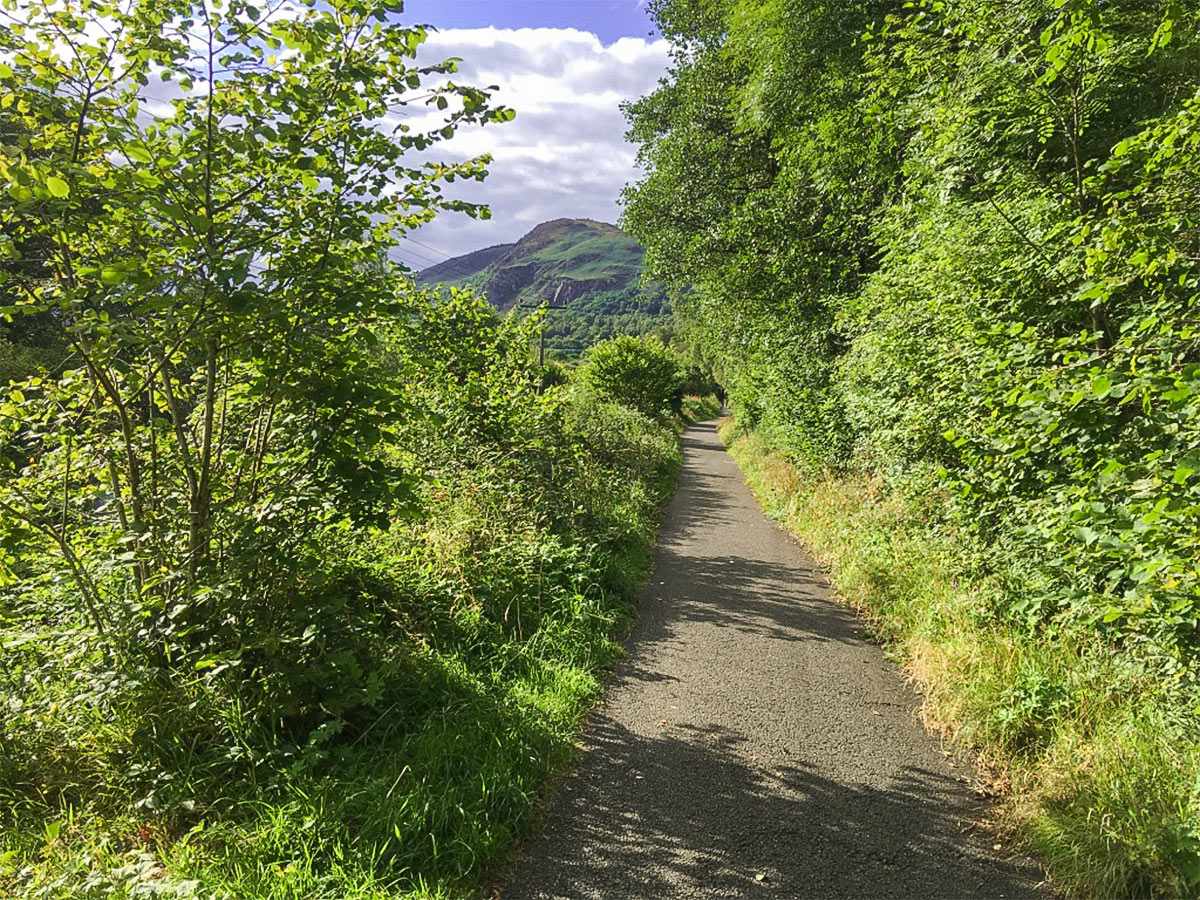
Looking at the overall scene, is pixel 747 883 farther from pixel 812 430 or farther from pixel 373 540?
pixel 812 430

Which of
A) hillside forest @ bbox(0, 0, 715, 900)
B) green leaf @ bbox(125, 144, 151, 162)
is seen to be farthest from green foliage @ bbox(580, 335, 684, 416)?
green leaf @ bbox(125, 144, 151, 162)

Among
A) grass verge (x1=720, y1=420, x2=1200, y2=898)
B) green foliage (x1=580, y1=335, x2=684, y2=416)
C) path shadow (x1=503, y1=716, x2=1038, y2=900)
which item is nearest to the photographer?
grass verge (x1=720, y1=420, x2=1200, y2=898)

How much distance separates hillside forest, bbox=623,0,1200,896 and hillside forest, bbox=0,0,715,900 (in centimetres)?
293

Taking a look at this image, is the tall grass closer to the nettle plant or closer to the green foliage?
the nettle plant

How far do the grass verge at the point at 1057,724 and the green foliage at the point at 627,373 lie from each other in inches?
736

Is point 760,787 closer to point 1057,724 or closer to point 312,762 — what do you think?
point 1057,724

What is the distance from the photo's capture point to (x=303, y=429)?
132 inches

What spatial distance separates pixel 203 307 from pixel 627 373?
22149mm

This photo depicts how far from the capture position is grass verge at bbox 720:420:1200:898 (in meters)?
2.57

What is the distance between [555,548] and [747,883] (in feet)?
12.4

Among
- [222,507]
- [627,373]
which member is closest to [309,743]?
[222,507]

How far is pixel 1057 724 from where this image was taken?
11.1 ft

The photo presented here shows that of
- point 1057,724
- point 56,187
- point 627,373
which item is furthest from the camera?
point 627,373

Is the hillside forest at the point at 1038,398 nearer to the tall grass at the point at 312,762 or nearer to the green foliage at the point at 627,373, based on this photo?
the tall grass at the point at 312,762
